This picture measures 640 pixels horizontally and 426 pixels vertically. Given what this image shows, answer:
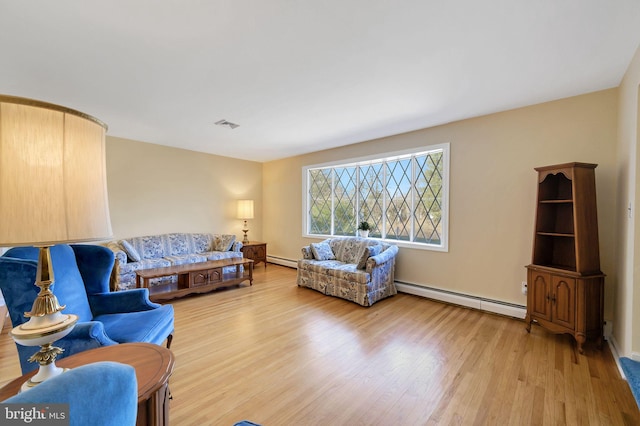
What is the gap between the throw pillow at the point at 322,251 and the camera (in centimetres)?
436

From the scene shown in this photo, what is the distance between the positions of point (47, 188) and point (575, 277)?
347 centimetres

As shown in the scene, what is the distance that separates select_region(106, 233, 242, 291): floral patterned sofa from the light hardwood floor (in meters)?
1.24

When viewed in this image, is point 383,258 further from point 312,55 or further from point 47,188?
point 47,188

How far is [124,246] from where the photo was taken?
13.1ft

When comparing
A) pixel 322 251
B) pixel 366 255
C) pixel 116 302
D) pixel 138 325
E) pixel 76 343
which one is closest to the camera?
pixel 76 343

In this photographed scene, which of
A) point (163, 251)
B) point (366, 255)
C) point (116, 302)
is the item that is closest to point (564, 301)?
point (366, 255)

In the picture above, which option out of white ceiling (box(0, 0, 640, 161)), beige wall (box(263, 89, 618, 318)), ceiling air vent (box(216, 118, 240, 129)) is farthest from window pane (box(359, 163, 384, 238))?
ceiling air vent (box(216, 118, 240, 129))

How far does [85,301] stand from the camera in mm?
1874

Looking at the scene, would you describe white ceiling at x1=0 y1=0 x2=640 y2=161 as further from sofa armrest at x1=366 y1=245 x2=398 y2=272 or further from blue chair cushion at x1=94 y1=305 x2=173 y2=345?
blue chair cushion at x1=94 y1=305 x2=173 y2=345

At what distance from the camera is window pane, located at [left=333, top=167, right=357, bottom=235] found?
16.0 ft

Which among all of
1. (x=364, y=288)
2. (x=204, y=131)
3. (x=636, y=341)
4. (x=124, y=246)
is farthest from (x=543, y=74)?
(x=124, y=246)

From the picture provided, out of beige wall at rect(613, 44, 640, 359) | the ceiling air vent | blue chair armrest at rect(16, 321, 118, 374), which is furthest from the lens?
the ceiling air vent

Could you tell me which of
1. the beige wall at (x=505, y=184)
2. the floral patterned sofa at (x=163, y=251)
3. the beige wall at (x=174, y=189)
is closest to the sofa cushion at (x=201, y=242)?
the floral patterned sofa at (x=163, y=251)

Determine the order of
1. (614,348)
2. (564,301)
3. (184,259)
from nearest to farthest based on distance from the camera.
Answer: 1. (614,348)
2. (564,301)
3. (184,259)
